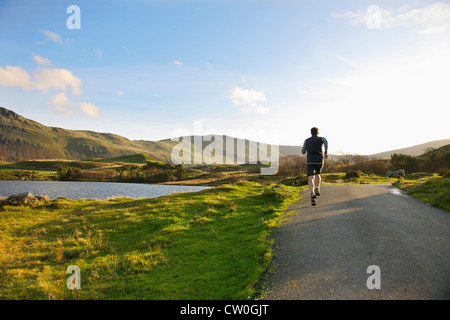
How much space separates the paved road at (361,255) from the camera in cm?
537

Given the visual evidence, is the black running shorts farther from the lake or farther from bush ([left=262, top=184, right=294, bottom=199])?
the lake

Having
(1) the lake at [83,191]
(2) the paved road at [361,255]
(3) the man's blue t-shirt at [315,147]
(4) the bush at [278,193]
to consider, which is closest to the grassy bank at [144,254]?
(2) the paved road at [361,255]

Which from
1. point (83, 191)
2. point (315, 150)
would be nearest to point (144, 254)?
point (315, 150)

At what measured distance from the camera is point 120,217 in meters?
15.8

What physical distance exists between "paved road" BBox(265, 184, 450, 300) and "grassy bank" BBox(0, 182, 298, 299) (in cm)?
88

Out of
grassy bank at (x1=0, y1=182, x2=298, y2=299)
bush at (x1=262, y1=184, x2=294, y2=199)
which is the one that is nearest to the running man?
grassy bank at (x1=0, y1=182, x2=298, y2=299)

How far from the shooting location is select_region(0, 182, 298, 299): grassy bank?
250 inches

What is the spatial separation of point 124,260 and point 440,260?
1048 centimetres

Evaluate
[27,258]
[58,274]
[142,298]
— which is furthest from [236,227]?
[27,258]

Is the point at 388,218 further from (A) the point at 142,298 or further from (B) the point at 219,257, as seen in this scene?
(A) the point at 142,298

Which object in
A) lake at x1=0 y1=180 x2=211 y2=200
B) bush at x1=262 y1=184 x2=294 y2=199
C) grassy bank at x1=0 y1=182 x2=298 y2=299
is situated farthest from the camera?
lake at x1=0 y1=180 x2=211 y2=200

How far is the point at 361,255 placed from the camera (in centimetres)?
718

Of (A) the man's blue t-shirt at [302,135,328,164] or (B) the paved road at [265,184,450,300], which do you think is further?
(A) the man's blue t-shirt at [302,135,328,164]
